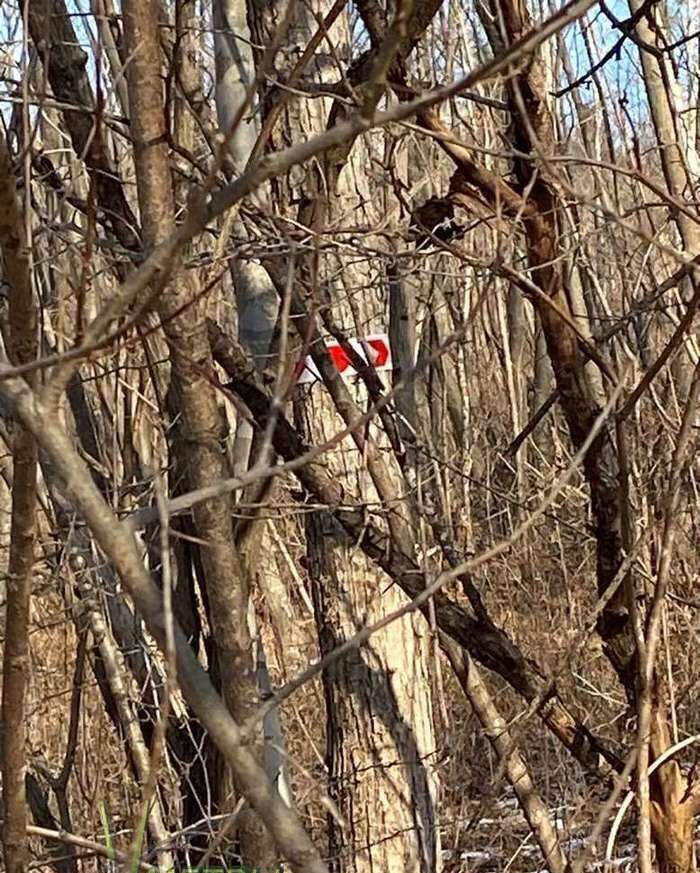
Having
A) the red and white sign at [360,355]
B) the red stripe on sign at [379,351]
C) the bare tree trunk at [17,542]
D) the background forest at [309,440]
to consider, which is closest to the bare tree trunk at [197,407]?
the background forest at [309,440]

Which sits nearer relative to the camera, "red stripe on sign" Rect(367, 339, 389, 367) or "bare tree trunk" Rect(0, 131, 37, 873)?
"bare tree trunk" Rect(0, 131, 37, 873)

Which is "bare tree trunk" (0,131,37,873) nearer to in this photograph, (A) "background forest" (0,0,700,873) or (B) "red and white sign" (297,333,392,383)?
(A) "background forest" (0,0,700,873)

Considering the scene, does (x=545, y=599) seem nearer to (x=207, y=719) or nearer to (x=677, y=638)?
(x=677, y=638)

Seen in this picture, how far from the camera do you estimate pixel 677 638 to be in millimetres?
4699

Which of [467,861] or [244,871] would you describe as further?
[467,861]

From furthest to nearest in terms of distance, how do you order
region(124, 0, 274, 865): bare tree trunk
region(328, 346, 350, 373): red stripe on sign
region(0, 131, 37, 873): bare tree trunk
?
region(328, 346, 350, 373): red stripe on sign < region(124, 0, 274, 865): bare tree trunk < region(0, 131, 37, 873): bare tree trunk

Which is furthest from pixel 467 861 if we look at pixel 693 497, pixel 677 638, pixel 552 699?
pixel 552 699

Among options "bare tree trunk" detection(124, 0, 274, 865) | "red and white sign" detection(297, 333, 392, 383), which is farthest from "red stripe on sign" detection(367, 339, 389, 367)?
"bare tree trunk" detection(124, 0, 274, 865)

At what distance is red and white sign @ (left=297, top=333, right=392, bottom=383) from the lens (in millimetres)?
2934

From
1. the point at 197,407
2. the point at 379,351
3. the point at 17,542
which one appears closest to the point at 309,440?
the point at 379,351

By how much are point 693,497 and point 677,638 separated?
34.0 inches

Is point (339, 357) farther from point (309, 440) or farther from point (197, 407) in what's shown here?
point (197, 407)

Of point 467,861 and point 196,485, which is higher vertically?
point 196,485

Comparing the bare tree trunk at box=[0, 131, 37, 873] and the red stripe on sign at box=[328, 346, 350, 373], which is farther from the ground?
the red stripe on sign at box=[328, 346, 350, 373]
